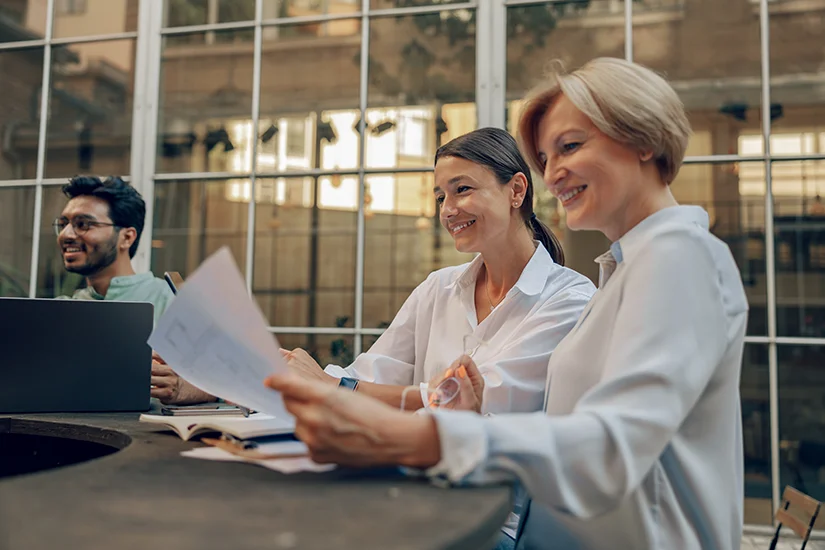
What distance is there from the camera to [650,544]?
97 centimetres

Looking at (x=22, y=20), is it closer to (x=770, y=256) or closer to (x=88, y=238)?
(x=88, y=238)

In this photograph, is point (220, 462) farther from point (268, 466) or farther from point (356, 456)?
point (356, 456)

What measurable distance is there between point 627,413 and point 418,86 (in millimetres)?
4243

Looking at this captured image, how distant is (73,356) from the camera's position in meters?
1.65

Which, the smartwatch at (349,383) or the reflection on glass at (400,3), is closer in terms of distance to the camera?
the smartwatch at (349,383)

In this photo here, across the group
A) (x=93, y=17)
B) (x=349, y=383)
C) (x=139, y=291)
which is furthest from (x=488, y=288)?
(x=93, y=17)

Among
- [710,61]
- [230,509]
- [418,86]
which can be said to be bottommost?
[230,509]

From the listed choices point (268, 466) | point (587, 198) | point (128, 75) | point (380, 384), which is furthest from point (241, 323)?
point (128, 75)

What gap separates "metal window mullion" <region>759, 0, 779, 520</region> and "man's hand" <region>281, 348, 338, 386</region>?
245cm

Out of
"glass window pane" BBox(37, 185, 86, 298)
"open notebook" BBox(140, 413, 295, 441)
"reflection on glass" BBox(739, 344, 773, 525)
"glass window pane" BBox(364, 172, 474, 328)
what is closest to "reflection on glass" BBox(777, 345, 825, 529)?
"reflection on glass" BBox(739, 344, 773, 525)

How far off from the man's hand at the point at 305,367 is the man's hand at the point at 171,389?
276mm

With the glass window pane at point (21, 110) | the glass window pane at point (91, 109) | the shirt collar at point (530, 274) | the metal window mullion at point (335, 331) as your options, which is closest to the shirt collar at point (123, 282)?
the metal window mullion at point (335, 331)

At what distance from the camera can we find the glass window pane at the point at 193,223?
14.2 feet

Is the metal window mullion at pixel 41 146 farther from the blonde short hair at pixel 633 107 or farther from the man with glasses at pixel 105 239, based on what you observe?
the blonde short hair at pixel 633 107
